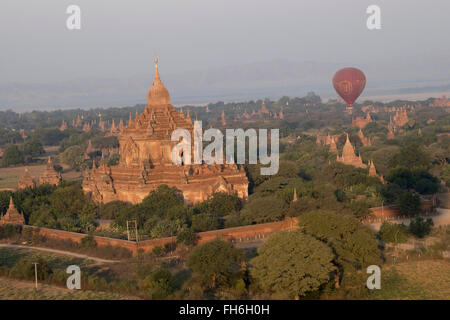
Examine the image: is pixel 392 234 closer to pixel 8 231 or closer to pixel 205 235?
pixel 205 235

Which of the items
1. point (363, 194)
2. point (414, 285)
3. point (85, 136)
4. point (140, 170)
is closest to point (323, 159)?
point (363, 194)

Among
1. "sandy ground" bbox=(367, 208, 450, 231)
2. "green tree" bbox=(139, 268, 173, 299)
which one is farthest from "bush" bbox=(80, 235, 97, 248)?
"sandy ground" bbox=(367, 208, 450, 231)

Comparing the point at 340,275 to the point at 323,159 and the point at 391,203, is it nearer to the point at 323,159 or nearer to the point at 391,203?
the point at 391,203

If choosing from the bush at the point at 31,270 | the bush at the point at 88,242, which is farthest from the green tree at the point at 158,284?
the bush at the point at 88,242

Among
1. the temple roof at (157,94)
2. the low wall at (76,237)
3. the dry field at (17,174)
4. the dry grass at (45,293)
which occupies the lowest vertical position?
the dry field at (17,174)

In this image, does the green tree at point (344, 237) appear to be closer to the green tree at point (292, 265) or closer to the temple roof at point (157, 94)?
the green tree at point (292, 265)

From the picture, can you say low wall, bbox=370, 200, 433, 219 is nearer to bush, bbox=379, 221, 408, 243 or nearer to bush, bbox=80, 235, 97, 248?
bush, bbox=379, 221, 408, 243
